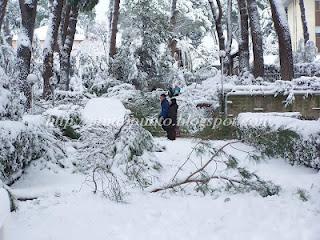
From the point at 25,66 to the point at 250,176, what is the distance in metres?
8.76

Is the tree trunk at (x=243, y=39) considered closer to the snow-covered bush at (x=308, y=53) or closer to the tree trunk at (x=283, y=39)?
the tree trunk at (x=283, y=39)

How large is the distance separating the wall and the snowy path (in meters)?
8.77

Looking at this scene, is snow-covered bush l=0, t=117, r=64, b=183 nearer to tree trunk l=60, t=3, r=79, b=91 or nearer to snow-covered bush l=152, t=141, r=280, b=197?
snow-covered bush l=152, t=141, r=280, b=197

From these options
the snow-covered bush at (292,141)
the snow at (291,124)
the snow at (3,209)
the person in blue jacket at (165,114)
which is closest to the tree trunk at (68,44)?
the person in blue jacket at (165,114)

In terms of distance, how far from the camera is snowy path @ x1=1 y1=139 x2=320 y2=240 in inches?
215

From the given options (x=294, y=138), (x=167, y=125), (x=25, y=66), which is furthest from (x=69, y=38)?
(x=294, y=138)

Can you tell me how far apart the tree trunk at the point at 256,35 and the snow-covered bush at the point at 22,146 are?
12.3 m

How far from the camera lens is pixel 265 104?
16.8 metres

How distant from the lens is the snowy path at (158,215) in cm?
546

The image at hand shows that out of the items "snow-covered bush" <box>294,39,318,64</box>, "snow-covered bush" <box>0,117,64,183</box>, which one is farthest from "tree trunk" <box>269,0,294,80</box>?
"snow-covered bush" <box>0,117,64,183</box>

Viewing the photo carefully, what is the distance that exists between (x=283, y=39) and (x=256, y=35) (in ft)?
6.62

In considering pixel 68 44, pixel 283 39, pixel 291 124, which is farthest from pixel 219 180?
pixel 68 44

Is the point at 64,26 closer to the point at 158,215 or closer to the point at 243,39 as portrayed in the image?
the point at 243,39

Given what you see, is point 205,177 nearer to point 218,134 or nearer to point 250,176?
point 250,176
